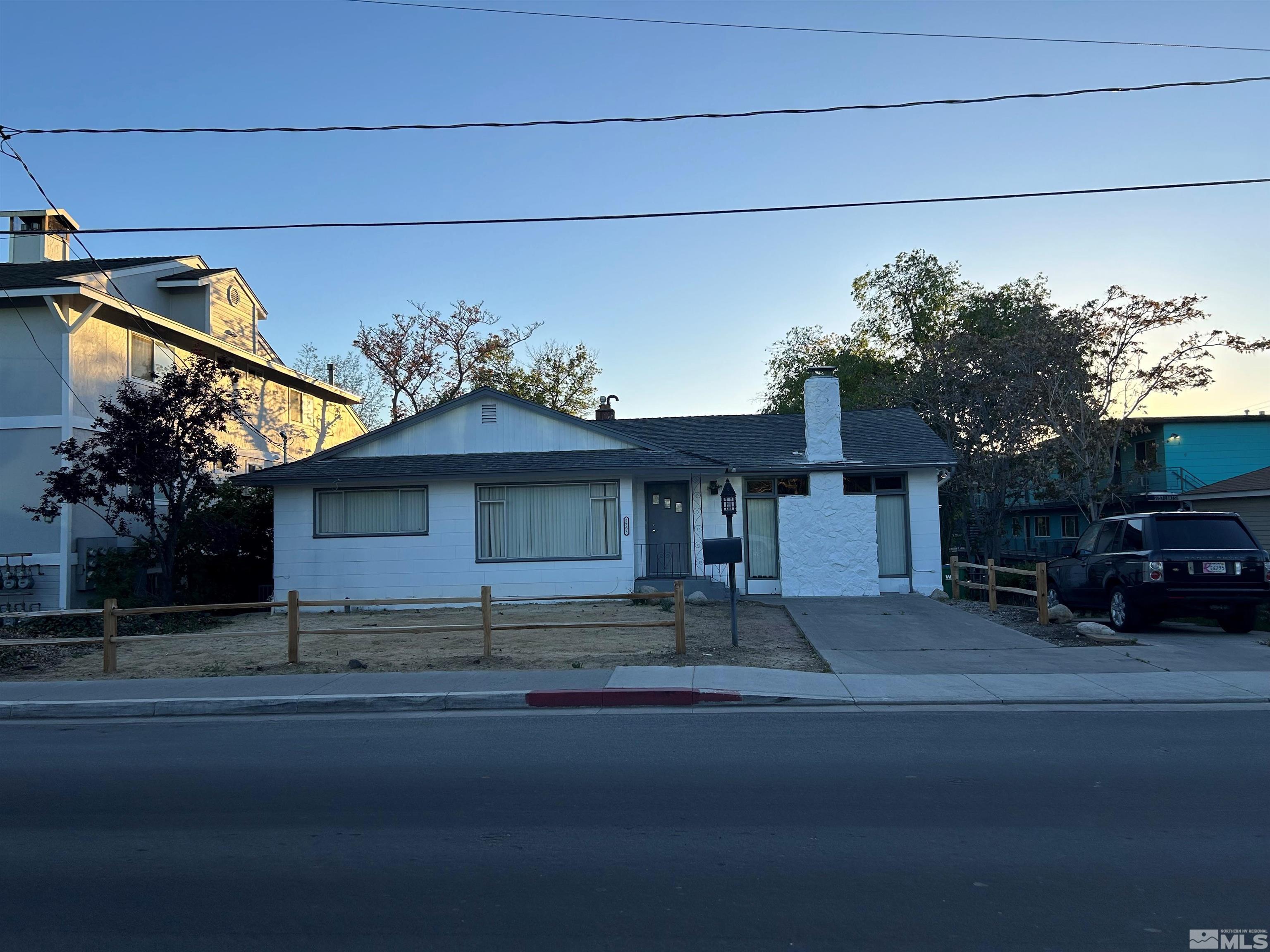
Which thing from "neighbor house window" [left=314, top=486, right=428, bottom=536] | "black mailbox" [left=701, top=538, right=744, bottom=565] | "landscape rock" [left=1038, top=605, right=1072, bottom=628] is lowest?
"landscape rock" [left=1038, top=605, right=1072, bottom=628]

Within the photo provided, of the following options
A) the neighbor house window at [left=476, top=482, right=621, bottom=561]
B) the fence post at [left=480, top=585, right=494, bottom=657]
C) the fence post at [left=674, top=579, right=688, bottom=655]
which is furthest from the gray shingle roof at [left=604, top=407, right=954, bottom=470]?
the fence post at [left=480, top=585, right=494, bottom=657]

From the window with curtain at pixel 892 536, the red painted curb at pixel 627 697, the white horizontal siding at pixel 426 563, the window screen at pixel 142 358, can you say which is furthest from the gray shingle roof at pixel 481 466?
the red painted curb at pixel 627 697

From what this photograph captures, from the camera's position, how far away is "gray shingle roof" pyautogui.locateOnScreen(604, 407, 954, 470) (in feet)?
68.3

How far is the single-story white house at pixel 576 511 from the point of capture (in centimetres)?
2000

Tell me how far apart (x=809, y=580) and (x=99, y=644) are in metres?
13.2

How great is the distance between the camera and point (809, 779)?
6.79m

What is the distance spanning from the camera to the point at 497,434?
20875 millimetres

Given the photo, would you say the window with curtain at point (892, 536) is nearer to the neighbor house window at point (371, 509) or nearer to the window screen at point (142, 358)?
the neighbor house window at point (371, 509)

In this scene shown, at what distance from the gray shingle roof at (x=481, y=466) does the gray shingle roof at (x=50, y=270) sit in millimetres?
5740

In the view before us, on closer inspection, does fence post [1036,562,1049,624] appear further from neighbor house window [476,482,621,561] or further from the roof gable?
the roof gable

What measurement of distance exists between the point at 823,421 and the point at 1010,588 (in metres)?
5.66

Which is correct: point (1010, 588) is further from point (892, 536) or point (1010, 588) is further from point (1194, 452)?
point (1194, 452)

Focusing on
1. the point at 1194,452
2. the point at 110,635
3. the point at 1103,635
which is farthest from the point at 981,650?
the point at 1194,452

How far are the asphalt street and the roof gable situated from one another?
12392 millimetres
